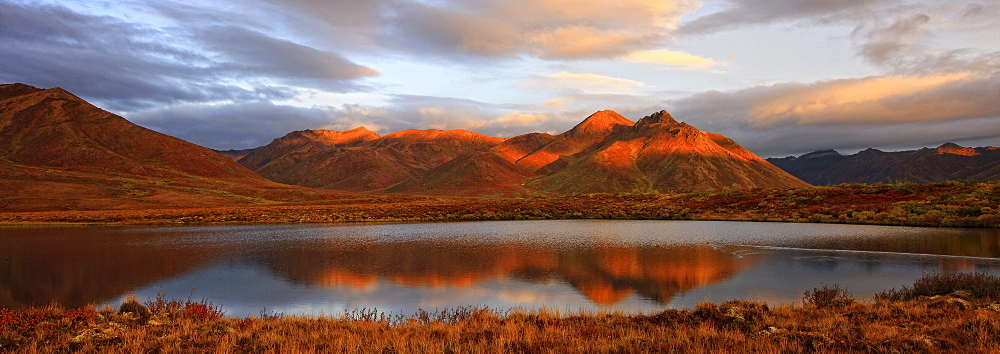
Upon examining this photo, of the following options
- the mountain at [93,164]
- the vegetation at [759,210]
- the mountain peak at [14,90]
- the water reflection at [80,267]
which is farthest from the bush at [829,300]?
the mountain peak at [14,90]

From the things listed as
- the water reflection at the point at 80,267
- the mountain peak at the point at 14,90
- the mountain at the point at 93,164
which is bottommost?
the water reflection at the point at 80,267

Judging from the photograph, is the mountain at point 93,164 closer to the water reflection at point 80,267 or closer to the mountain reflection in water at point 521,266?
the water reflection at point 80,267

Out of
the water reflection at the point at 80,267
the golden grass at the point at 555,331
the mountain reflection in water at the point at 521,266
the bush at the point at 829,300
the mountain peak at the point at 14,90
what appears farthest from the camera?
the mountain peak at the point at 14,90

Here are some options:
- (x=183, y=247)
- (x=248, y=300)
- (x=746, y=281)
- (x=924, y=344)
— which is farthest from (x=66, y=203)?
(x=924, y=344)

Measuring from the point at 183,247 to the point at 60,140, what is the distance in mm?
173982

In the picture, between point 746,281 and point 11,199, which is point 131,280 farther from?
point 11,199

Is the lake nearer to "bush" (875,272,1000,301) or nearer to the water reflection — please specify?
the water reflection

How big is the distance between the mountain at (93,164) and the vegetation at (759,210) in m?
37.9

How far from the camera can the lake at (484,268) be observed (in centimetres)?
1789

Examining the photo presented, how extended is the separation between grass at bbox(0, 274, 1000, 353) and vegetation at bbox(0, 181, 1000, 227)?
39.3 metres

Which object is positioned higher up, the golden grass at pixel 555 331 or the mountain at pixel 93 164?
the mountain at pixel 93 164

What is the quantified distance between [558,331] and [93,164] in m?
186

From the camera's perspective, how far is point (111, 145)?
16762 centimetres

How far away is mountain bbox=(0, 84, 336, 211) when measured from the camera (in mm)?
102438
